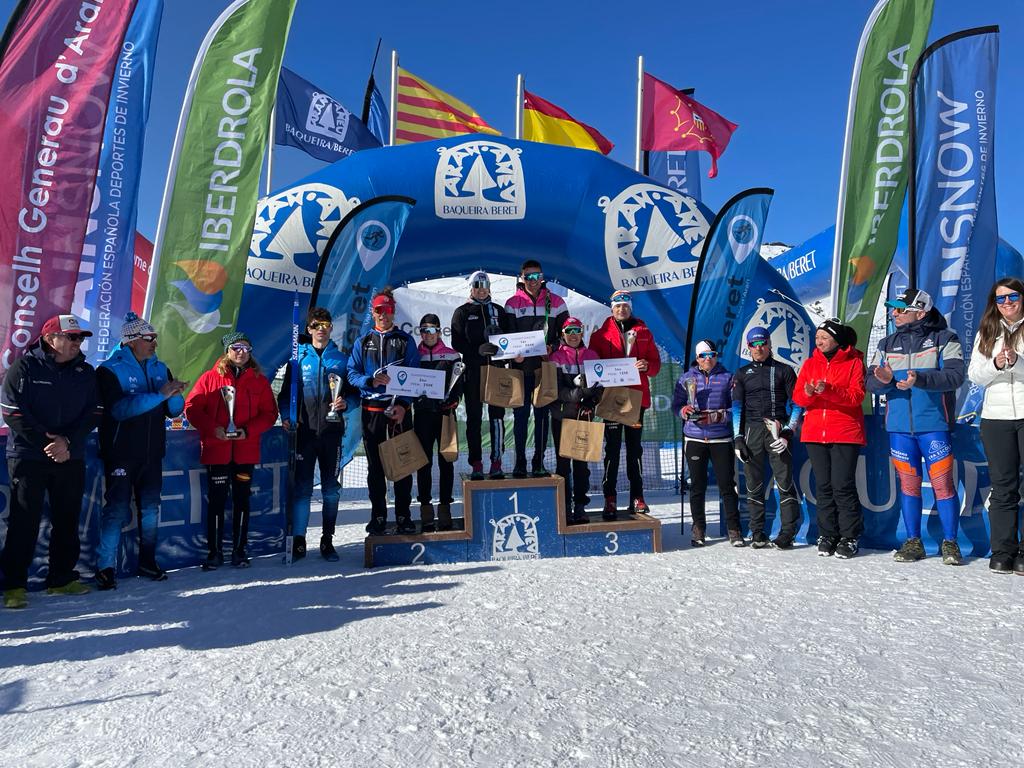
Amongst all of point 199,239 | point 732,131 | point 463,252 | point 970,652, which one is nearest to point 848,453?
point 970,652

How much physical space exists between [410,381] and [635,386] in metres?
1.83

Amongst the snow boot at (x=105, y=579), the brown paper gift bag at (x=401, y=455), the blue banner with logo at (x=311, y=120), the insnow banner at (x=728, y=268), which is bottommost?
the snow boot at (x=105, y=579)

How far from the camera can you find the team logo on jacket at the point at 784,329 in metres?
7.11

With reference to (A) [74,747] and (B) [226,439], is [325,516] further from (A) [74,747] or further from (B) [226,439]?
(A) [74,747]

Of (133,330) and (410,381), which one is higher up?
(133,330)

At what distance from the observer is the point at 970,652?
2.79 meters

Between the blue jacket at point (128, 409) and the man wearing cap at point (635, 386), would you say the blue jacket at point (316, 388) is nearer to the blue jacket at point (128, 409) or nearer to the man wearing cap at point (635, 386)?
the blue jacket at point (128, 409)

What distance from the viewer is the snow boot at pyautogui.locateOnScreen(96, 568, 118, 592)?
13.8 ft

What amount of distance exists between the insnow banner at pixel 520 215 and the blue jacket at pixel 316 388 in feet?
7.35

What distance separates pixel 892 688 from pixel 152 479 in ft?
14.6

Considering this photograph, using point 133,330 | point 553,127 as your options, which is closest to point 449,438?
point 133,330

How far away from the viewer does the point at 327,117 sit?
1088 cm

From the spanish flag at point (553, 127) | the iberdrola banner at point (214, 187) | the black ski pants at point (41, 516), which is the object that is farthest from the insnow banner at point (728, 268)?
the spanish flag at point (553, 127)

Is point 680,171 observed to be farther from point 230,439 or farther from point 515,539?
point 230,439
